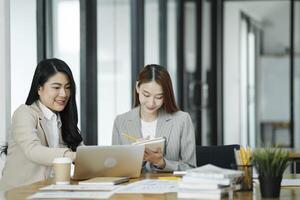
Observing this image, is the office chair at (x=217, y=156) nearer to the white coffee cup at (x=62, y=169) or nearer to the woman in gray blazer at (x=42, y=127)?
the woman in gray blazer at (x=42, y=127)

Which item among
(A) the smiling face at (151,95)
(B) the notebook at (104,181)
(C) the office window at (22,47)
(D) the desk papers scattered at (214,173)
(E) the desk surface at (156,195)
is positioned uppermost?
(C) the office window at (22,47)

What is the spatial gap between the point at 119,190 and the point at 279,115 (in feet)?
25.2

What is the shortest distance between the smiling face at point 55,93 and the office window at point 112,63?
5.70 feet

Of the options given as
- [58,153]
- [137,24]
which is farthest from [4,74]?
[137,24]

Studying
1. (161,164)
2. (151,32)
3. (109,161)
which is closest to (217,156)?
(161,164)

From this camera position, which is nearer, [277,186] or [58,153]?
[277,186]

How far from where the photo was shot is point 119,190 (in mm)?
3000

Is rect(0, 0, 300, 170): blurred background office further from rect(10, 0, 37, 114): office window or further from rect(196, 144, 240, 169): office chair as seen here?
rect(196, 144, 240, 169): office chair

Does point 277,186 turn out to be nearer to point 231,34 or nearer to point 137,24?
point 137,24

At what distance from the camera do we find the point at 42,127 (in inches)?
147

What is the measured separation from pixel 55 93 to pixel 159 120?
76 centimetres

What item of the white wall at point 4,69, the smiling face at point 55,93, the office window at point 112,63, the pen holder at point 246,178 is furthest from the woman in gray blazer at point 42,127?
the office window at point 112,63

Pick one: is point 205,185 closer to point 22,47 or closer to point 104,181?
point 104,181

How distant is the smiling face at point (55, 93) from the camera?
3.77 m
